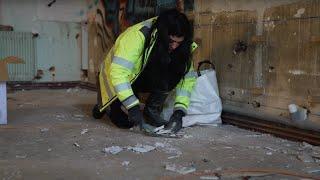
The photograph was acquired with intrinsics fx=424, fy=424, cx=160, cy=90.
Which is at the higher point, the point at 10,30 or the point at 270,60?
the point at 10,30

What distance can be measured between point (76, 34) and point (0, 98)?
3.22 m

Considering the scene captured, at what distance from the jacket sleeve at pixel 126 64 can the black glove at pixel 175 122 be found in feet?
1.07

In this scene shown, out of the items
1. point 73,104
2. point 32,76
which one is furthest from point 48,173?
point 32,76

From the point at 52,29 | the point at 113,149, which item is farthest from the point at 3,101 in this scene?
the point at 52,29

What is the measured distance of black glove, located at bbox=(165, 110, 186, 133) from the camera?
9.46 feet

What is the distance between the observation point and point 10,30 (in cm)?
567

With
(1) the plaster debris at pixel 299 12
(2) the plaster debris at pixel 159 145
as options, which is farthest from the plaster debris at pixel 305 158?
(1) the plaster debris at pixel 299 12

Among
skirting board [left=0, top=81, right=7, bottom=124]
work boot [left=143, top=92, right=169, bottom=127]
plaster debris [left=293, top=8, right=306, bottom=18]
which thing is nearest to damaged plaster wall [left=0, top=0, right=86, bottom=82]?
skirting board [left=0, top=81, right=7, bottom=124]

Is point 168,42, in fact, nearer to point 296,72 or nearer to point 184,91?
point 184,91

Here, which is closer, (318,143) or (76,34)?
(318,143)

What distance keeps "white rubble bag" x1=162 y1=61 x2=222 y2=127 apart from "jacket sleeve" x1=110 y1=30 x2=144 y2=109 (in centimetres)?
50

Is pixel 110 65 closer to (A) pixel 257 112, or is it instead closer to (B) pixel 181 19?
(B) pixel 181 19

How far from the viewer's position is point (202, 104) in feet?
10.4

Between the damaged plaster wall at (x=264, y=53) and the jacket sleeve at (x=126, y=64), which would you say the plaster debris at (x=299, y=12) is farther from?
the jacket sleeve at (x=126, y=64)
